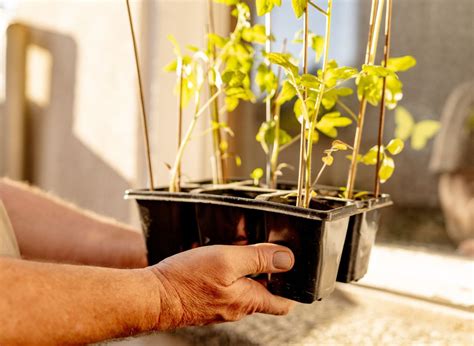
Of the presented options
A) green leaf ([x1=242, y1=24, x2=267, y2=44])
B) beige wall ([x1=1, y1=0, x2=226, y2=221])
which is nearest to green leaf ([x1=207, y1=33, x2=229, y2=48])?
green leaf ([x1=242, y1=24, x2=267, y2=44])

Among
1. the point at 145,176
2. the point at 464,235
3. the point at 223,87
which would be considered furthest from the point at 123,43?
the point at 464,235

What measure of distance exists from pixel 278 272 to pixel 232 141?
727mm

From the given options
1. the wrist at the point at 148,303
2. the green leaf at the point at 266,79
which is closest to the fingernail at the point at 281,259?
the wrist at the point at 148,303

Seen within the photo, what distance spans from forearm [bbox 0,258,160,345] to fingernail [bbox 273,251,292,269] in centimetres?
13

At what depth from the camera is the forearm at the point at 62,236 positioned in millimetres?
808

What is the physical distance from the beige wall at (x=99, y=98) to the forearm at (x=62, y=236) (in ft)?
1.36

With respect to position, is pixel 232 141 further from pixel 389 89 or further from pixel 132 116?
pixel 389 89

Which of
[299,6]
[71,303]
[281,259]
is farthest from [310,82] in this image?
[71,303]

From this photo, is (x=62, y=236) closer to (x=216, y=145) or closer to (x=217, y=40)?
(x=216, y=145)

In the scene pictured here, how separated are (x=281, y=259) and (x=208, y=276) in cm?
8

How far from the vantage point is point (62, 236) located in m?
0.82

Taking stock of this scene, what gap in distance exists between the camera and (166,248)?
65cm

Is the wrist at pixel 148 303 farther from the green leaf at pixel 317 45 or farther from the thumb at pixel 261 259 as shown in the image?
the green leaf at pixel 317 45

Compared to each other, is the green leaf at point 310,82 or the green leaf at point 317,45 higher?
the green leaf at point 317,45
